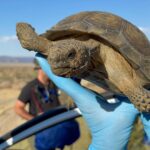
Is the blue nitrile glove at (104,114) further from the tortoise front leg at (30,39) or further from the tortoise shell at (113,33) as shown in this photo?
the tortoise shell at (113,33)

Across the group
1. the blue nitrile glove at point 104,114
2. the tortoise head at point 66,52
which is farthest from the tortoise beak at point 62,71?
the blue nitrile glove at point 104,114

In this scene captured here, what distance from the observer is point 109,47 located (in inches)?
122

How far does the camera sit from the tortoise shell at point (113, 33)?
3043 millimetres

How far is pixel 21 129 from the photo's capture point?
4270mm

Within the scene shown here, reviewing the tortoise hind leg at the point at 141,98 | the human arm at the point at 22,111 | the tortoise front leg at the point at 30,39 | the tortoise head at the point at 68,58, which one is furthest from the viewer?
the human arm at the point at 22,111

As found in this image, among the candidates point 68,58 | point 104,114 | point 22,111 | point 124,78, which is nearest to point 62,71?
point 68,58

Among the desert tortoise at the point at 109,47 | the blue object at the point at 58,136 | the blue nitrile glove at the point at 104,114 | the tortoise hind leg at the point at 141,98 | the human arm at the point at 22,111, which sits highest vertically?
the desert tortoise at the point at 109,47

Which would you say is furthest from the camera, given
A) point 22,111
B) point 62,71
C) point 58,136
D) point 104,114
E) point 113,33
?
point 22,111

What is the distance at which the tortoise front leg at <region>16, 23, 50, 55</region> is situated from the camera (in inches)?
122

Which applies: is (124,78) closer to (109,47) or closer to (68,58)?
(109,47)

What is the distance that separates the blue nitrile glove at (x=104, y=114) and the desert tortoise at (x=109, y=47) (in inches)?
9.7

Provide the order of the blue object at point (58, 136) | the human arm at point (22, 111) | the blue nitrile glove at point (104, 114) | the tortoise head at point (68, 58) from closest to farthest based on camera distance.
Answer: the tortoise head at point (68, 58)
the blue nitrile glove at point (104, 114)
the blue object at point (58, 136)
the human arm at point (22, 111)

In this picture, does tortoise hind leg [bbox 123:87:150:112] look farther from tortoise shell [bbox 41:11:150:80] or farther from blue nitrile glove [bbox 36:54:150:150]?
blue nitrile glove [bbox 36:54:150:150]

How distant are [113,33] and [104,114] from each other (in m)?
0.60
